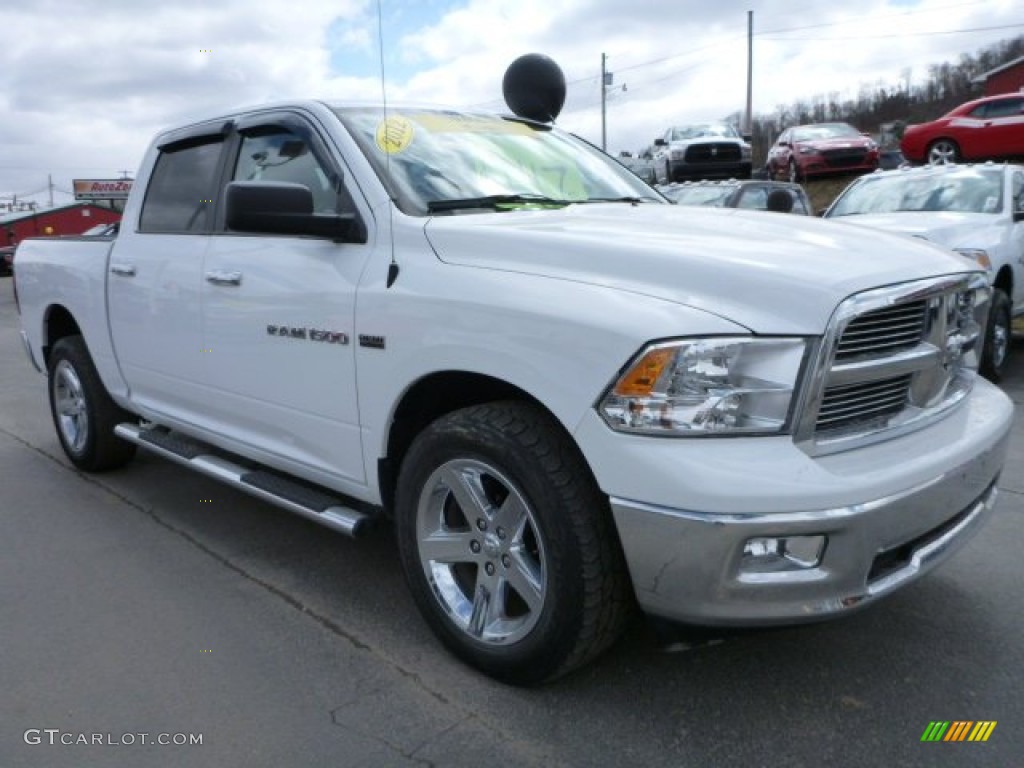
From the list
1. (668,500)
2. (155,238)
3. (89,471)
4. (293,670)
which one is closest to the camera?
(668,500)

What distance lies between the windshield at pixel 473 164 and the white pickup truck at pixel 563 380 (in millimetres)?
14

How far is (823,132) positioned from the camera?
1964cm

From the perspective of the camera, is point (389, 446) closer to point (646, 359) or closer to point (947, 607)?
point (646, 359)

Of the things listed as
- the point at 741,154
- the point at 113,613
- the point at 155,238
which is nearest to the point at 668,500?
the point at 113,613

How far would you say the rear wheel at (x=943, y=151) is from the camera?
17562 mm

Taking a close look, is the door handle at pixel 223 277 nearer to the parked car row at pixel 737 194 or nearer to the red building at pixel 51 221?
the parked car row at pixel 737 194

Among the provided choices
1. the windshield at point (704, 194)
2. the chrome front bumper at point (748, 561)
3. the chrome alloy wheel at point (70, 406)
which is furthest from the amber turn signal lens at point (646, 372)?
the windshield at point (704, 194)

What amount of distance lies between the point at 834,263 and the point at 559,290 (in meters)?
0.76

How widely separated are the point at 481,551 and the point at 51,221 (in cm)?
4571

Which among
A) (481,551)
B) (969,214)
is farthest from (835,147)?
(481,551)

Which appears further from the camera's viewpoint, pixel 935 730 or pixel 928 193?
pixel 928 193

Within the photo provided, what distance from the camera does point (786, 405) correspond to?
2.22 meters

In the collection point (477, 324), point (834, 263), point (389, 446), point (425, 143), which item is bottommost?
point (389, 446)

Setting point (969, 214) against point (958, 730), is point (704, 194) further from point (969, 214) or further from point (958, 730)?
point (958, 730)
